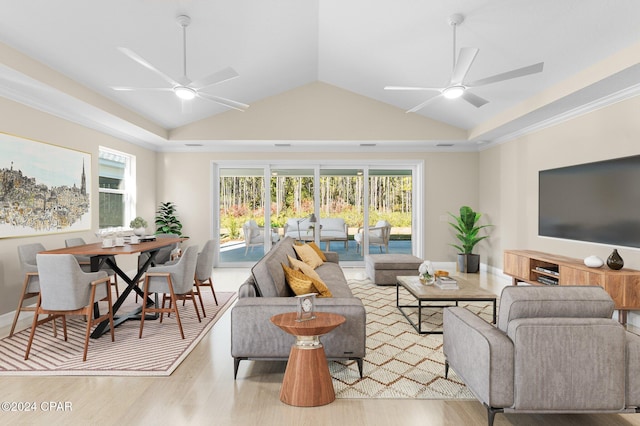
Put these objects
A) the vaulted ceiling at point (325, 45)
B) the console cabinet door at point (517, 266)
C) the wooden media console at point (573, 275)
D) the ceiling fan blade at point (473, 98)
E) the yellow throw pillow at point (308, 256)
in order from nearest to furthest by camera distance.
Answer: the vaulted ceiling at point (325, 45) < the wooden media console at point (573, 275) < the ceiling fan blade at point (473, 98) < the yellow throw pillow at point (308, 256) < the console cabinet door at point (517, 266)

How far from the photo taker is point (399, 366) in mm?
3070

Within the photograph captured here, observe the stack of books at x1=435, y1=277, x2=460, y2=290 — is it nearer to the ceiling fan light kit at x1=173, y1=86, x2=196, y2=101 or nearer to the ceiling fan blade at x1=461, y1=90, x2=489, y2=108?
the ceiling fan blade at x1=461, y1=90, x2=489, y2=108

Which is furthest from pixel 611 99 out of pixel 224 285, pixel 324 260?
pixel 224 285

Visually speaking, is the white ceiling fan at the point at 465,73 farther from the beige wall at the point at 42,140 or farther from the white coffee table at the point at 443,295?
the beige wall at the point at 42,140

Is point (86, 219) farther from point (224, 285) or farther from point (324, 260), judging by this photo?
point (324, 260)

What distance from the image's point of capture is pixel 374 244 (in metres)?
8.03

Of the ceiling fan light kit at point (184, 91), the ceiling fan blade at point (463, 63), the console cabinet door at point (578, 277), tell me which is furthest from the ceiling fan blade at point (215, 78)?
the console cabinet door at point (578, 277)

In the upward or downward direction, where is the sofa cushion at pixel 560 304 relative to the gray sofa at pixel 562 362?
upward

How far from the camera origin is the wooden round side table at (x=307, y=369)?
2424 millimetres

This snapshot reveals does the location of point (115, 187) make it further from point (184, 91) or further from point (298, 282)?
point (298, 282)

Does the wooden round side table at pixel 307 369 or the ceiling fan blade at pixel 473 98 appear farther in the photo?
the ceiling fan blade at pixel 473 98

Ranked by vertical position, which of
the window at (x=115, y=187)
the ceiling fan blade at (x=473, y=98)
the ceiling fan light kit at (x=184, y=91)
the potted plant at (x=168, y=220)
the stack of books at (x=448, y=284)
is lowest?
the stack of books at (x=448, y=284)

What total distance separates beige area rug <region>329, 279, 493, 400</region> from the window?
4.48 m

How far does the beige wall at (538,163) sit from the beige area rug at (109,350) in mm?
4510
